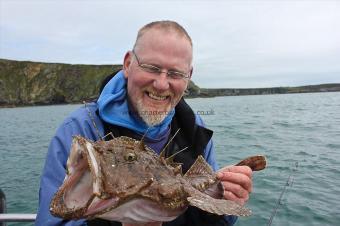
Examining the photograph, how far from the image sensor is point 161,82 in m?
3.79

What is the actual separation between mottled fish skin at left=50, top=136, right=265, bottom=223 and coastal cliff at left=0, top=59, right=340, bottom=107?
119m

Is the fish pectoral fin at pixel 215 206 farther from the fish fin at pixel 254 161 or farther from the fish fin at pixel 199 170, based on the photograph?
the fish fin at pixel 254 161

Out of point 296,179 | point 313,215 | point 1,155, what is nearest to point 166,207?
point 313,215

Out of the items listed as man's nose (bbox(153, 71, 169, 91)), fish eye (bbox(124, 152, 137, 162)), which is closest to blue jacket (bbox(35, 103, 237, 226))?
fish eye (bbox(124, 152, 137, 162))

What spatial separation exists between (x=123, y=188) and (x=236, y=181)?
122 cm

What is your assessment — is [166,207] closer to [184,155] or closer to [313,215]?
[184,155]

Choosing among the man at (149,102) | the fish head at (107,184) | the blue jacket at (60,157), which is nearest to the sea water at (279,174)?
the man at (149,102)

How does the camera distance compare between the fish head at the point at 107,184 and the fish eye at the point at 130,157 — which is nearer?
the fish head at the point at 107,184

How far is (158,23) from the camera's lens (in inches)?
162

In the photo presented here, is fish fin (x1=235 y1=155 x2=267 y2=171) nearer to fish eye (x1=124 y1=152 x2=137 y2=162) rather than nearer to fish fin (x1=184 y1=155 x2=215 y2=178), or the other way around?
fish fin (x1=184 y1=155 x2=215 y2=178)

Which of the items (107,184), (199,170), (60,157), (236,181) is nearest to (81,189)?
(107,184)

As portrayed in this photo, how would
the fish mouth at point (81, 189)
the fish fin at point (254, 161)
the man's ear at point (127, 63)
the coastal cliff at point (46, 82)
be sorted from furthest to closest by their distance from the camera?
the coastal cliff at point (46, 82)
the man's ear at point (127, 63)
the fish fin at point (254, 161)
the fish mouth at point (81, 189)

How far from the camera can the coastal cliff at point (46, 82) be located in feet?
407

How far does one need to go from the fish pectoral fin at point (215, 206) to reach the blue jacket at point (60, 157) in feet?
3.39
